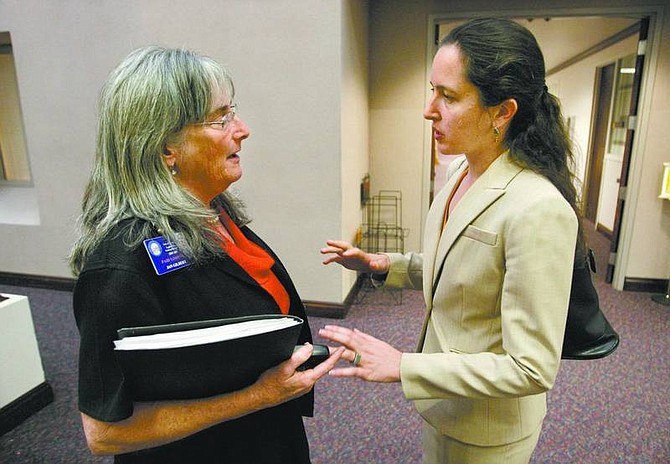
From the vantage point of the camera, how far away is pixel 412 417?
2297mm

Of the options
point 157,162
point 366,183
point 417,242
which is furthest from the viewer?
point 417,242

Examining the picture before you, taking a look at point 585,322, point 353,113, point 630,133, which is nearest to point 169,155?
point 585,322

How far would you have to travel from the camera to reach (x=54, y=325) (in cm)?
334

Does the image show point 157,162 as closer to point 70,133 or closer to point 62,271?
point 70,133

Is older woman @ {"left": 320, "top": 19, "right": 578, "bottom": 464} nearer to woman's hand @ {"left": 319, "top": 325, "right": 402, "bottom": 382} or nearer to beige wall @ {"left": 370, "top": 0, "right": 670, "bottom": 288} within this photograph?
woman's hand @ {"left": 319, "top": 325, "right": 402, "bottom": 382}

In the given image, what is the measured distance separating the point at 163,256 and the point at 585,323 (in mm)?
869

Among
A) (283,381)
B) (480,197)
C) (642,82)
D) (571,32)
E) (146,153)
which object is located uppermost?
(571,32)

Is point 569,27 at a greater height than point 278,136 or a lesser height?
greater

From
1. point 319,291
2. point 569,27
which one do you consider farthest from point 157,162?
point 569,27

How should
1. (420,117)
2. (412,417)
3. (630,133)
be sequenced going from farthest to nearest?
(420,117)
(630,133)
(412,417)

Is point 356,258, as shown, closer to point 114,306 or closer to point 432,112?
point 432,112

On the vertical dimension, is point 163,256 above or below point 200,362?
above

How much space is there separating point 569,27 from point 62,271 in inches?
247

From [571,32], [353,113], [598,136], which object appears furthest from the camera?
[598,136]
